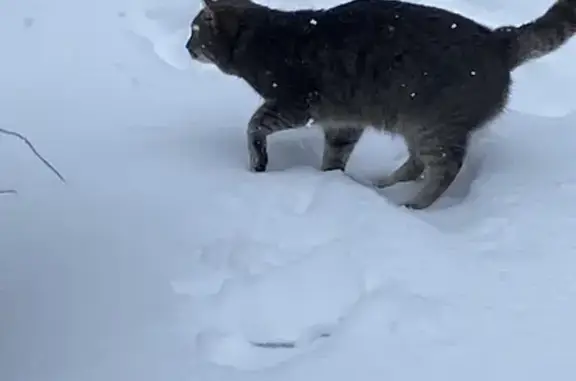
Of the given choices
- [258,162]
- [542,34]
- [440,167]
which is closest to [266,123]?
[258,162]

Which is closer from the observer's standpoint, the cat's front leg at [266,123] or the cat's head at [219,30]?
the cat's front leg at [266,123]

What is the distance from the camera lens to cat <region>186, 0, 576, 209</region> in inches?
172

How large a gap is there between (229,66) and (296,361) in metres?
2.14

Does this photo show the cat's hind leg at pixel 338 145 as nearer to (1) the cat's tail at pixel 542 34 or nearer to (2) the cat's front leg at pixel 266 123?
(2) the cat's front leg at pixel 266 123

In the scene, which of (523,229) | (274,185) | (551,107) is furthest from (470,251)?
(551,107)

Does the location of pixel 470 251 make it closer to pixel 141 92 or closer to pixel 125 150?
pixel 125 150

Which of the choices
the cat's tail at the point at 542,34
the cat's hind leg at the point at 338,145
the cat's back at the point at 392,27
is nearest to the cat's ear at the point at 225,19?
the cat's back at the point at 392,27

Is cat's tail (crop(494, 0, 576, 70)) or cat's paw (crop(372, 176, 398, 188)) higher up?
cat's tail (crop(494, 0, 576, 70))

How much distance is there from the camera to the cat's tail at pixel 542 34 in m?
4.36

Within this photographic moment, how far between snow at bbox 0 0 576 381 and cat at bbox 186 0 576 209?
194 millimetres

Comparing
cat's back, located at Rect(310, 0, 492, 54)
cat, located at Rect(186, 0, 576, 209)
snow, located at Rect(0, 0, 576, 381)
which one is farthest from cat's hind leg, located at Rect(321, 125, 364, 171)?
cat's back, located at Rect(310, 0, 492, 54)

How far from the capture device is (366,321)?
3309 mm

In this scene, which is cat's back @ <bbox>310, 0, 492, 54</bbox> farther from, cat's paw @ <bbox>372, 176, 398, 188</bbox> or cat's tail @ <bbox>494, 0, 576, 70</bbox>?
cat's paw @ <bbox>372, 176, 398, 188</bbox>

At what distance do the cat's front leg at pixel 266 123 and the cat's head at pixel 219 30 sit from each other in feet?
1.27
